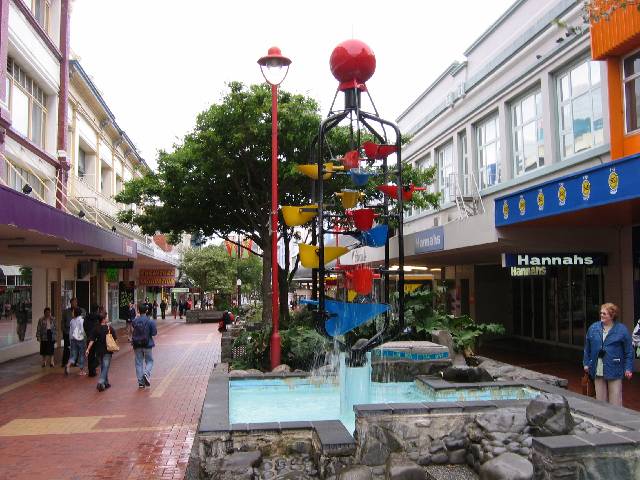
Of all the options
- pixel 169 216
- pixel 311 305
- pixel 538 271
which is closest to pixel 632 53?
pixel 538 271

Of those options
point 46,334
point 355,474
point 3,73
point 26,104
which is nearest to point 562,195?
Answer: point 355,474

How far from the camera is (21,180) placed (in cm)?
1856

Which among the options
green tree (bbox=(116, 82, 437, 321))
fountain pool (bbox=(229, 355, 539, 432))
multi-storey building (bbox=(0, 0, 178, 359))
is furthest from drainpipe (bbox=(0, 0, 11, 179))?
fountain pool (bbox=(229, 355, 539, 432))

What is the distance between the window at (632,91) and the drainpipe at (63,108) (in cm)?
1702

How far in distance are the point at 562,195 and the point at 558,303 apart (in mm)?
8051

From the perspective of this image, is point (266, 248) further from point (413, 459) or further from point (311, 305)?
point (413, 459)

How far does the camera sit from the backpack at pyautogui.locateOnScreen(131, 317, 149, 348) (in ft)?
39.9

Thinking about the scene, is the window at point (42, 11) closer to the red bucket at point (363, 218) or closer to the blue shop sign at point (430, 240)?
the blue shop sign at point (430, 240)

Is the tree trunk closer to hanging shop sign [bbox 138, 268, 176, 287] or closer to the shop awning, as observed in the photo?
the shop awning

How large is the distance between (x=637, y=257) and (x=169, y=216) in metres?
13.1

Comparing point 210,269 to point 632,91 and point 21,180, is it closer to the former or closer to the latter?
point 21,180

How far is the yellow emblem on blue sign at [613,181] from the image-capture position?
8.81m

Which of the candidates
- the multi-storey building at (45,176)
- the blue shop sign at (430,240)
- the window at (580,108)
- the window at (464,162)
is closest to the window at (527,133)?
the window at (580,108)

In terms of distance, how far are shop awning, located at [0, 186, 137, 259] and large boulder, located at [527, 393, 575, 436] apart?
810cm
